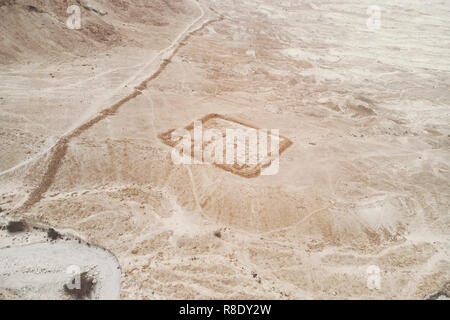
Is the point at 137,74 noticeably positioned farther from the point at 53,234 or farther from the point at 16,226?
the point at 53,234

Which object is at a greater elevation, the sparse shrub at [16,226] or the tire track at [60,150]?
the tire track at [60,150]

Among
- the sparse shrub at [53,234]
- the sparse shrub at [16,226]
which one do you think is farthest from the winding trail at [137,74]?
the sparse shrub at [53,234]

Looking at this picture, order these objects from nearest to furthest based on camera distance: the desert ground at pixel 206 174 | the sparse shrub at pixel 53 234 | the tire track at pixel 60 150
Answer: the desert ground at pixel 206 174 < the sparse shrub at pixel 53 234 < the tire track at pixel 60 150

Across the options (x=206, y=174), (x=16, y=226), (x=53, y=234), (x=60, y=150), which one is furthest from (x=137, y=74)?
(x=53, y=234)

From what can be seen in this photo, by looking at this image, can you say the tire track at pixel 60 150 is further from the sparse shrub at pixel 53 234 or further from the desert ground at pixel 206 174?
the sparse shrub at pixel 53 234

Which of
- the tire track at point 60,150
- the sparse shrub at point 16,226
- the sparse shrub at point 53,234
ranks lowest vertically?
the sparse shrub at point 53,234

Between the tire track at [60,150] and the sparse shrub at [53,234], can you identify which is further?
the tire track at [60,150]

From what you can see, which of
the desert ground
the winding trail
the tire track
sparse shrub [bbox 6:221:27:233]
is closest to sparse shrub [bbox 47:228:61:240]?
the desert ground

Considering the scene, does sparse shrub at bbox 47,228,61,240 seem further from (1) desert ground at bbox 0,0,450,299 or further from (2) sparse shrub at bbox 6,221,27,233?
(2) sparse shrub at bbox 6,221,27,233

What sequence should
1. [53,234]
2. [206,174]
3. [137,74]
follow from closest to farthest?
[53,234] → [206,174] → [137,74]
